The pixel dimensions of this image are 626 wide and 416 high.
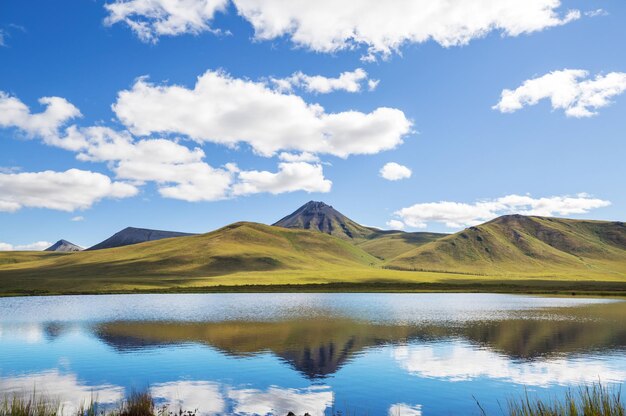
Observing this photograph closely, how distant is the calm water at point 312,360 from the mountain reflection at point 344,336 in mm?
165

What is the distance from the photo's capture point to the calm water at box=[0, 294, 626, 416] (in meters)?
26.6

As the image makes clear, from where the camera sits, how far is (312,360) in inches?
1441

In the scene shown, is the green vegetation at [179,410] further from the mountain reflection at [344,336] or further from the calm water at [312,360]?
the mountain reflection at [344,336]

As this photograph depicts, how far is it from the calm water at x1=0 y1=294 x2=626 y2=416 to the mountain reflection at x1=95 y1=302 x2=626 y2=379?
16 centimetres

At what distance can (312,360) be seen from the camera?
36594 mm

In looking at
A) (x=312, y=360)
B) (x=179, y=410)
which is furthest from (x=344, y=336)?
(x=179, y=410)

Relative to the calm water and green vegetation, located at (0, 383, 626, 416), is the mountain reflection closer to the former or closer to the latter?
the calm water

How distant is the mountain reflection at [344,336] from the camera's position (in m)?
40.0

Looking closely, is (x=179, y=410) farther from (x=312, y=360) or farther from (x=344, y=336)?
(x=344, y=336)

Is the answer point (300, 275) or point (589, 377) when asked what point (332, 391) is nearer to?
point (589, 377)

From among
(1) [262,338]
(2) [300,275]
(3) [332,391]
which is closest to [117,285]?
(2) [300,275]

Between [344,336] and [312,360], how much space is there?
42.3 feet

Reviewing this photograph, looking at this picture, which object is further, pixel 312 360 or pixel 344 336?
pixel 344 336

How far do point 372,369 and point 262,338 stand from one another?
669 inches
